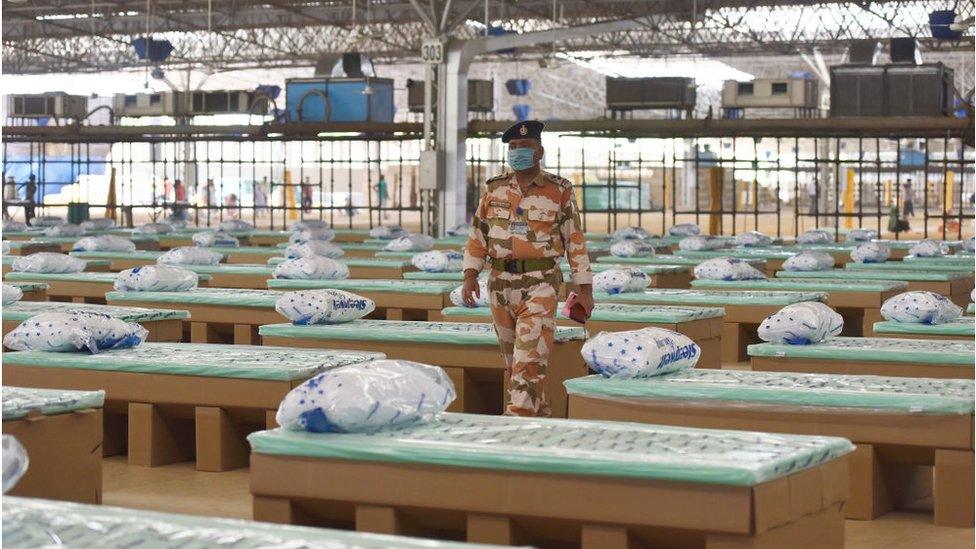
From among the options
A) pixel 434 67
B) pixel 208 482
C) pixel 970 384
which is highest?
pixel 434 67

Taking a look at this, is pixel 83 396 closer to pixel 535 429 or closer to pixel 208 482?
pixel 208 482

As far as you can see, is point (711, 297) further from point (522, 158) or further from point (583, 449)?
point (583, 449)

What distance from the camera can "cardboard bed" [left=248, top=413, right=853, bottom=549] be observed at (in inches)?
158

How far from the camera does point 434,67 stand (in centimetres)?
2059

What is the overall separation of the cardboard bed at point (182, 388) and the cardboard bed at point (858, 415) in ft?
4.10

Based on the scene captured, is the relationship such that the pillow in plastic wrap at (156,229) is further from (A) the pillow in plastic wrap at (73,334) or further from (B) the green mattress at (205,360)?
(B) the green mattress at (205,360)

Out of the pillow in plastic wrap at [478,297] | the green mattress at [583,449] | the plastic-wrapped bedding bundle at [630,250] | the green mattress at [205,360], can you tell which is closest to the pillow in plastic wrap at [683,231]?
the plastic-wrapped bedding bundle at [630,250]

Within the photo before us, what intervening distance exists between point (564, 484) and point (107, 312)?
190 inches

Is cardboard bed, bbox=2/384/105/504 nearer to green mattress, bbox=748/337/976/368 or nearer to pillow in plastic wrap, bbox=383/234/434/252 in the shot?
green mattress, bbox=748/337/976/368

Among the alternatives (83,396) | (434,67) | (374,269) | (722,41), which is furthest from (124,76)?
(83,396)

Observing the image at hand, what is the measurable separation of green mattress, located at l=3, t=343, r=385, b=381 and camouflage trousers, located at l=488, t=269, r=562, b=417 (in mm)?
620

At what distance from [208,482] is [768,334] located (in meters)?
2.64

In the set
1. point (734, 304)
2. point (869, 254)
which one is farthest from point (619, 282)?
point (869, 254)

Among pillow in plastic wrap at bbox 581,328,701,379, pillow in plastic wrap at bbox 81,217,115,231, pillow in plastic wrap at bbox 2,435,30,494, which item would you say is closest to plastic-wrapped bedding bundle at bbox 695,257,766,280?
pillow in plastic wrap at bbox 581,328,701,379
